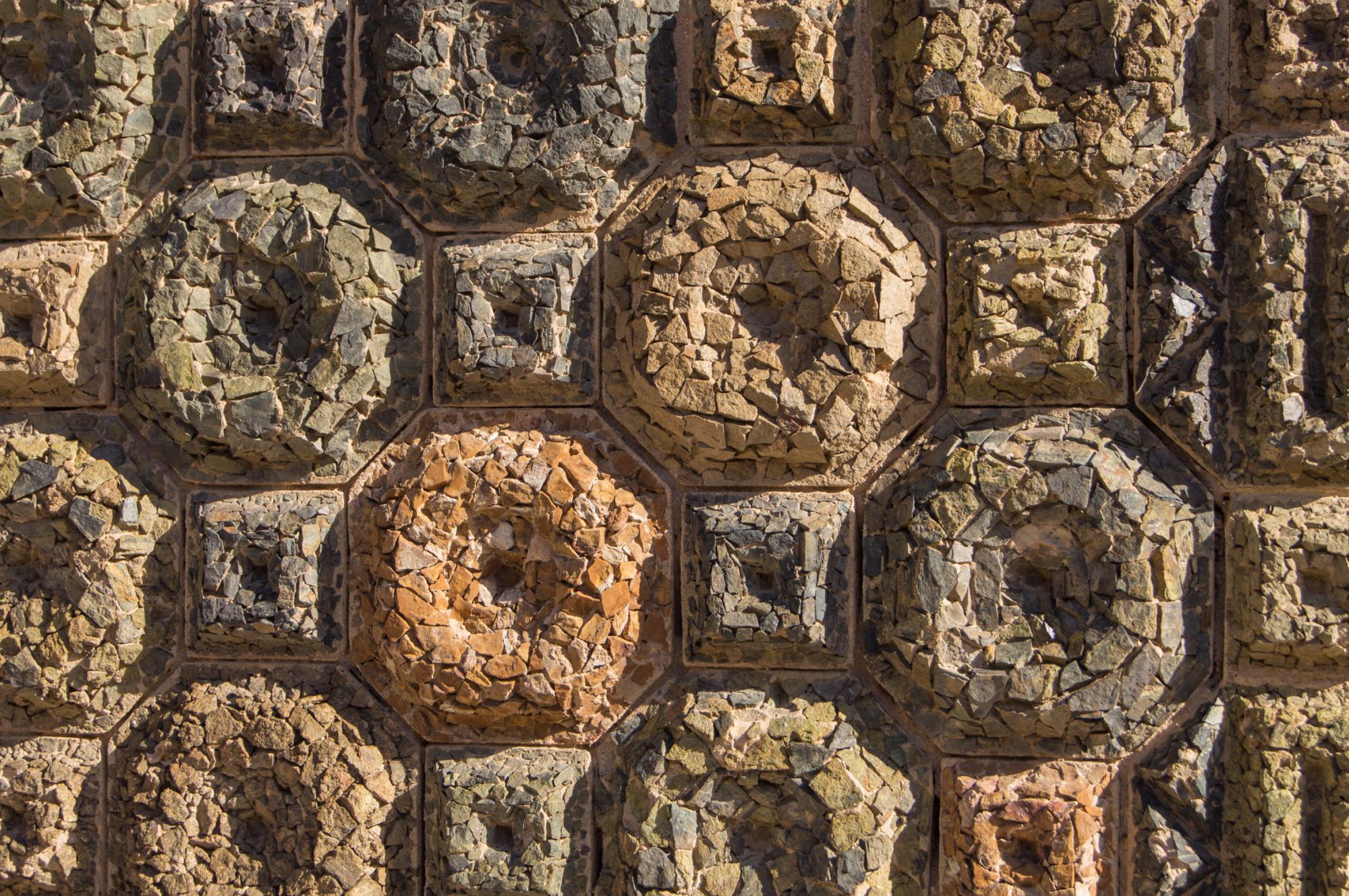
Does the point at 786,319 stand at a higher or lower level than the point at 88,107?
lower

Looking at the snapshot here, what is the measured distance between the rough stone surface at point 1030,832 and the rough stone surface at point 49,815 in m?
1.44

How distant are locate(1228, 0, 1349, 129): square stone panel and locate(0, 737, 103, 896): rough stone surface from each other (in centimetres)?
217

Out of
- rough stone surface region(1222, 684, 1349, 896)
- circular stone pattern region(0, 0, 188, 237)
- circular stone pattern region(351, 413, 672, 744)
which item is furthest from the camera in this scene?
circular stone pattern region(0, 0, 188, 237)

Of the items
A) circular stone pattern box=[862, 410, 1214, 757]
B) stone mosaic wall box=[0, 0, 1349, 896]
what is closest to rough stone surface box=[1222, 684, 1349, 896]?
stone mosaic wall box=[0, 0, 1349, 896]

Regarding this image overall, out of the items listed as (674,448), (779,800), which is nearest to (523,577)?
(674,448)

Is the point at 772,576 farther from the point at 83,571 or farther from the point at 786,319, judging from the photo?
the point at 83,571

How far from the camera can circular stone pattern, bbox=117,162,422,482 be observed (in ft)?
5.56

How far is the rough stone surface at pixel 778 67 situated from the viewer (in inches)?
65.0

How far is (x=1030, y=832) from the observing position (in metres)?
1.61

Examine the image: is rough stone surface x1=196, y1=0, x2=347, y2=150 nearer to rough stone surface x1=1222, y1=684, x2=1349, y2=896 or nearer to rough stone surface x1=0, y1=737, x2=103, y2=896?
rough stone surface x1=0, y1=737, x2=103, y2=896

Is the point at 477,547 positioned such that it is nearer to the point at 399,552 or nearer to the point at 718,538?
the point at 399,552

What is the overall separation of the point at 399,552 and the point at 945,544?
849 millimetres

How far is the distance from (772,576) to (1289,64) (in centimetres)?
111

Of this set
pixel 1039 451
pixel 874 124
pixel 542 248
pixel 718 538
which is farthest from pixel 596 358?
pixel 1039 451
